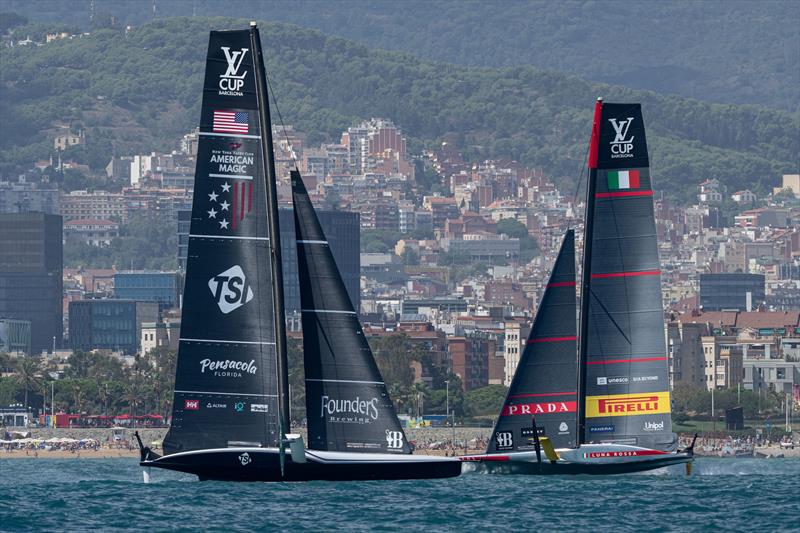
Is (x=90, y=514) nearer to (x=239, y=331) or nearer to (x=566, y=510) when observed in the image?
(x=239, y=331)

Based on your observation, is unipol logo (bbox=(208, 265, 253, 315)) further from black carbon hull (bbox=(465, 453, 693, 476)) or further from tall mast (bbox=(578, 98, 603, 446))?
tall mast (bbox=(578, 98, 603, 446))

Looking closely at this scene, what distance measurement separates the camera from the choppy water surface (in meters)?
40.0

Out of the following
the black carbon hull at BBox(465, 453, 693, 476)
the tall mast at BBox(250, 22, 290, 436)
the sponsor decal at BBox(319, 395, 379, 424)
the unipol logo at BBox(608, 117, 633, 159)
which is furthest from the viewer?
the unipol logo at BBox(608, 117, 633, 159)

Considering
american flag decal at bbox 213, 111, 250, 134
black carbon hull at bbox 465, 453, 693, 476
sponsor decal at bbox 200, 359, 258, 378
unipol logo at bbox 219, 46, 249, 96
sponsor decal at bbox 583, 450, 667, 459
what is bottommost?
black carbon hull at bbox 465, 453, 693, 476

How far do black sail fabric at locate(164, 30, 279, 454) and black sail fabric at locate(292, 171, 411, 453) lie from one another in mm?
806

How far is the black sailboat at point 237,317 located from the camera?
42500 mm

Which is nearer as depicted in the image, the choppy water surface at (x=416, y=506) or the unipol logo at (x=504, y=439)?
the choppy water surface at (x=416, y=506)

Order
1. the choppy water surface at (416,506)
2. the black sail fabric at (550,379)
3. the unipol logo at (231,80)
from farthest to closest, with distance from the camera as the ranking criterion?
the black sail fabric at (550,379) → the unipol logo at (231,80) → the choppy water surface at (416,506)

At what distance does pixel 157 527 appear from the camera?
39.3 m

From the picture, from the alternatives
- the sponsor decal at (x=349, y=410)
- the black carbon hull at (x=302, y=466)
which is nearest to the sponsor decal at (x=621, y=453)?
the black carbon hull at (x=302, y=466)

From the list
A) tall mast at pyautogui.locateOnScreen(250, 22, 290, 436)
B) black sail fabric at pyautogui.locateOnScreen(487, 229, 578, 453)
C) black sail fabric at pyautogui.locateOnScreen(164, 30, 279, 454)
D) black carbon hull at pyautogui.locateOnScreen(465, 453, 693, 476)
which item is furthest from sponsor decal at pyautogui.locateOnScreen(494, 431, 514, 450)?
black sail fabric at pyautogui.locateOnScreen(164, 30, 279, 454)

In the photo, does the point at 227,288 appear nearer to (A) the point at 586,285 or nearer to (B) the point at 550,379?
(B) the point at 550,379

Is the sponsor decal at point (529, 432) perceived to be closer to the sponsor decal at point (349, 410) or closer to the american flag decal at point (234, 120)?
the sponsor decal at point (349, 410)

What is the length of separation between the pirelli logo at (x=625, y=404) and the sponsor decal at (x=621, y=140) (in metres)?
4.58
